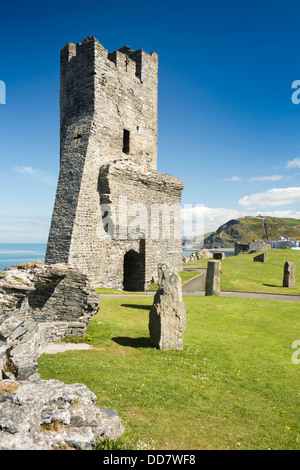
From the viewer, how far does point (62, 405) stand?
13.3 ft

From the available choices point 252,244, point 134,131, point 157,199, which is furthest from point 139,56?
point 252,244

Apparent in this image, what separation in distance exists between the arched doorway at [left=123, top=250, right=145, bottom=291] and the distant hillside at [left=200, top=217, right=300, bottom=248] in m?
108

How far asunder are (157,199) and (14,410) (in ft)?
77.4

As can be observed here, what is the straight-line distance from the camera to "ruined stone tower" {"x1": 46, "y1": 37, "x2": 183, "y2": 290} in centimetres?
2028

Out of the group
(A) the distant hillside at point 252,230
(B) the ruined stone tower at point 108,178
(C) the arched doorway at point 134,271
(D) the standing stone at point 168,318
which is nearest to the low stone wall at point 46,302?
(D) the standing stone at point 168,318

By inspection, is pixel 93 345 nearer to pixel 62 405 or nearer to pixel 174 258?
pixel 62 405

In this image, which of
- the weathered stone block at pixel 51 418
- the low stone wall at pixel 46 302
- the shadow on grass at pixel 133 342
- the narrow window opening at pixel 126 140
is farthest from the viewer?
the narrow window opening at pixel 126 140

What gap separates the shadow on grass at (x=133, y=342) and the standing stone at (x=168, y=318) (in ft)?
1.04

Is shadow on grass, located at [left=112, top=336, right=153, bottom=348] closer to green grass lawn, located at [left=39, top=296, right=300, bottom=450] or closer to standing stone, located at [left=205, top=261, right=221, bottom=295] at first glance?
green grass lawn, located at [left=39, top=296, right=300, bottom=450]

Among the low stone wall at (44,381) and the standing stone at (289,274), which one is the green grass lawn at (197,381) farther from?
the standing stone at (289,274)

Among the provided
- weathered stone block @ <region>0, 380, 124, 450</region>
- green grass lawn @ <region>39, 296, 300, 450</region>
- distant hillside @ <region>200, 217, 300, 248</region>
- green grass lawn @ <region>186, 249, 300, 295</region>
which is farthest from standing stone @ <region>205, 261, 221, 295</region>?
distant hillside @ <region>200, 217, 300, 248</region>

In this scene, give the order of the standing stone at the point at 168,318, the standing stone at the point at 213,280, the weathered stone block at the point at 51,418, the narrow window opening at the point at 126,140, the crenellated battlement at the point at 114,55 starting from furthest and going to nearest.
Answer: the narrow window opening at the point at 126,140 < the crenellated battlement at the point at 114,55 < the standing stone at the point at 213,280 < the standing stone at the point at 168,318 < the weathered stone block at the point at 51,418

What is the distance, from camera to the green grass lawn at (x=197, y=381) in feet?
16.5
